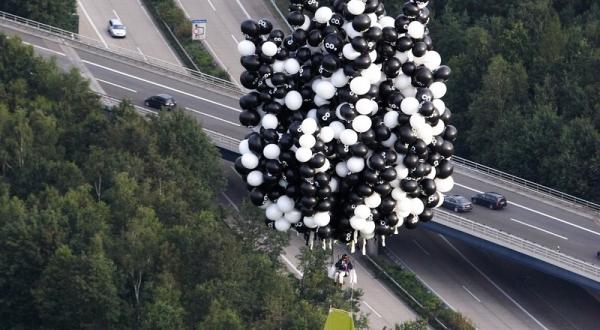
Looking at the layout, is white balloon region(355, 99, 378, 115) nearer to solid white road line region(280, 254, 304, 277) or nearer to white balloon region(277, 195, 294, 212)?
white balloon region(277, 195, 294, 212)

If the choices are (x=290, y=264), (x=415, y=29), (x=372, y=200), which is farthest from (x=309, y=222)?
(x=290, y=264)

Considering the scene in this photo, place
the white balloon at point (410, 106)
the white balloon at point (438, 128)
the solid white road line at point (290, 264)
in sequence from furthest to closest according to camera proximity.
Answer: the solid white road line at point (290, 264) < the white balloon at point (438, 128) < the white balloon at point (410, 106)

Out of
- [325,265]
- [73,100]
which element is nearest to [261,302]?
[325,265]

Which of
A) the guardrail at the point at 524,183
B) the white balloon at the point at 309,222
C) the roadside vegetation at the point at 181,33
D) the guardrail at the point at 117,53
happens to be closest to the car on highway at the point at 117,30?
the guardrail at the point at 117,53

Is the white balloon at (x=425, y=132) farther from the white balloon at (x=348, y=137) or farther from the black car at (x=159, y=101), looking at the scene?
the black car at (x=159, y=101)

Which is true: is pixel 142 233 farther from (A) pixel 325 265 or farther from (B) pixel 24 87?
(B) pixel 24 87

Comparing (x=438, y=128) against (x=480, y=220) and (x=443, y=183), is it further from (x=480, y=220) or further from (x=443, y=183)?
(x=480, y=220)

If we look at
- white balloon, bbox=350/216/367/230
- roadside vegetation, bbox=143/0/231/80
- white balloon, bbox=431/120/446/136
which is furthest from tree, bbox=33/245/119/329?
white balloon, bbox=431/120/446/136
